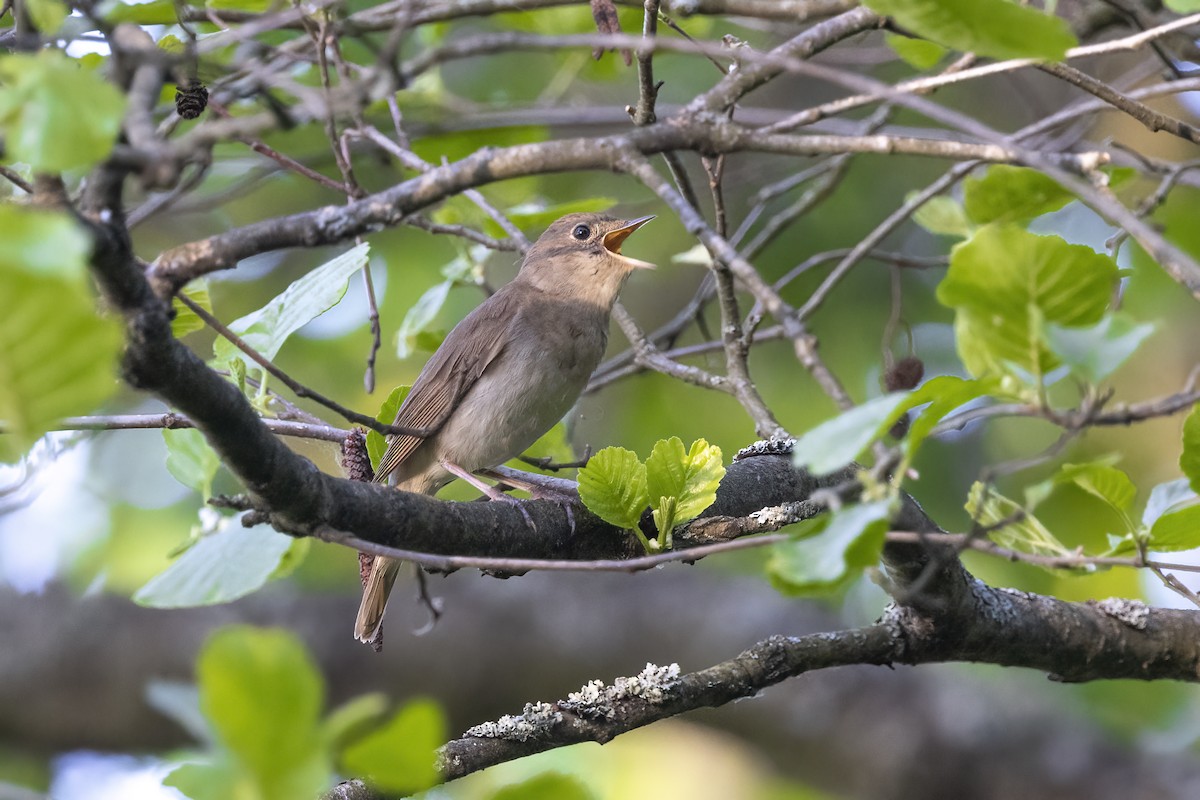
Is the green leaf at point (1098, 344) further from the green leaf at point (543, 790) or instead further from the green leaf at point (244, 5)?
the green leaf at point (244, 5)

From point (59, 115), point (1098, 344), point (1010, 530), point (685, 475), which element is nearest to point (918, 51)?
point (1010, 530)

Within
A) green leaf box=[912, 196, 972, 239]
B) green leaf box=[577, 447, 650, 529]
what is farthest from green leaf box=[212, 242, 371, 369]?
green leaf box=[912, 196, 972, 239]

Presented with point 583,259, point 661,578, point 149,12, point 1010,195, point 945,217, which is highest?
point 149,12

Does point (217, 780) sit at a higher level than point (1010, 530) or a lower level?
higher

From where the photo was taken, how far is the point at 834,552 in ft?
4.93

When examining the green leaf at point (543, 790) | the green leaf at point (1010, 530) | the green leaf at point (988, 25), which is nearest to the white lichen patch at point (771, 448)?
the green leaf at point (1010, 530)

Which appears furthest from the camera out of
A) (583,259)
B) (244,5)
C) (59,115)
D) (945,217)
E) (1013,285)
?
(583,259)

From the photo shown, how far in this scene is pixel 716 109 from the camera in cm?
295

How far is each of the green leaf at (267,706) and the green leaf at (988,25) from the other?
1.36m

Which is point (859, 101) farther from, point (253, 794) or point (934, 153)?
point (253, 794)

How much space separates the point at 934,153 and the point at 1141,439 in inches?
213

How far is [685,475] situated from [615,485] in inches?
6.3

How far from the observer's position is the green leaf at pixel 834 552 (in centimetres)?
149

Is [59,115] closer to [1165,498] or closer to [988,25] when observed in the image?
[988,25]
